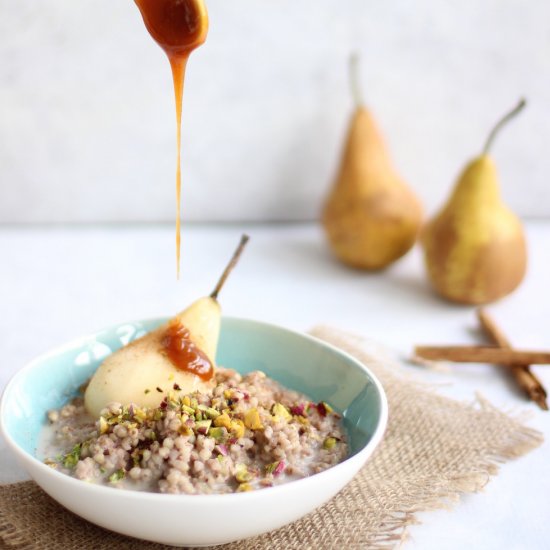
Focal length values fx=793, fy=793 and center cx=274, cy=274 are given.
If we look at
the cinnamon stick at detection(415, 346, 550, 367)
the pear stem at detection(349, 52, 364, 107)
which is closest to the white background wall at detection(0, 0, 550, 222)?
the pear stem at detection(349, 52, 364, 107)

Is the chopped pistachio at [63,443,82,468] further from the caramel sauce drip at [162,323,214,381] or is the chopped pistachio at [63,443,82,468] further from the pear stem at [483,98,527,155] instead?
the pear stem at [483,98,527,155]

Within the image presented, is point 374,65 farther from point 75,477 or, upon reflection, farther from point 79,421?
point 75,477

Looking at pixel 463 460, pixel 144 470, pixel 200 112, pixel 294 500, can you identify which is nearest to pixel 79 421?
pixel 144 470

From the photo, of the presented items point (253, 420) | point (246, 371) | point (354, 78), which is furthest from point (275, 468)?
point (354, 78)

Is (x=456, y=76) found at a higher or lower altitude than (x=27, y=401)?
higher

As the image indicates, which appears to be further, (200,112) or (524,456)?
(200,112)

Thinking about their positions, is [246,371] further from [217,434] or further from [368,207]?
[368,207]

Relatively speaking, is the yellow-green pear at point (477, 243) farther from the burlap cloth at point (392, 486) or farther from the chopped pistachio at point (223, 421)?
the chopped pistachio at point (223, 421)

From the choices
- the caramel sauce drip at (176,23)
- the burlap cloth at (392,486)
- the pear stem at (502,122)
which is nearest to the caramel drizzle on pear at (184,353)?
the burlap cloth at (392,486)
